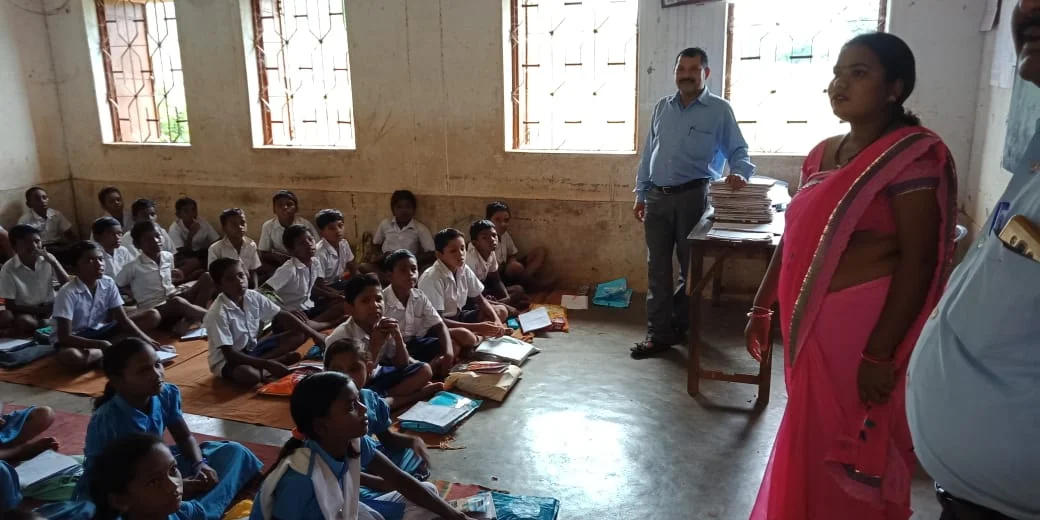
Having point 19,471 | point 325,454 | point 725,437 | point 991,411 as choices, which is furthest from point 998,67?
point 19,471

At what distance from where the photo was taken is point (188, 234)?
6.42 metres

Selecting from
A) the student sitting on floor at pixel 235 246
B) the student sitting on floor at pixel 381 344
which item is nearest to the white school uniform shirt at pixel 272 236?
the student sitting on floor at pixel 235 246

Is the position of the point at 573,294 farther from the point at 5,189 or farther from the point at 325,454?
the point at 5,189

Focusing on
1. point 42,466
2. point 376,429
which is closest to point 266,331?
point 42,466

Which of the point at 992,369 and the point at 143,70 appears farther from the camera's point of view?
the point at 143,70

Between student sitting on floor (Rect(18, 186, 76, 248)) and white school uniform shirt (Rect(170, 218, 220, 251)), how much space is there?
1314mm

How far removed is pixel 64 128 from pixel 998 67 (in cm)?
819

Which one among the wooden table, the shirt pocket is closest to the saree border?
the shirt pocket

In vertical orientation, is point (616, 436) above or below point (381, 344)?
below

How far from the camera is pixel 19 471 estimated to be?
2883 millimetres

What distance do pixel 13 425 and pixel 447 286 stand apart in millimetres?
2348

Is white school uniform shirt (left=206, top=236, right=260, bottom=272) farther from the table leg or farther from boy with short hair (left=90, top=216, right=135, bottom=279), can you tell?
the table leg

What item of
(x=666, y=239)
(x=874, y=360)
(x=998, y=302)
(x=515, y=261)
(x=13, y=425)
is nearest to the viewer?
(x=998, y=302)

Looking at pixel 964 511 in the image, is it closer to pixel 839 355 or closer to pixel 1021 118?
pixel 839 355
